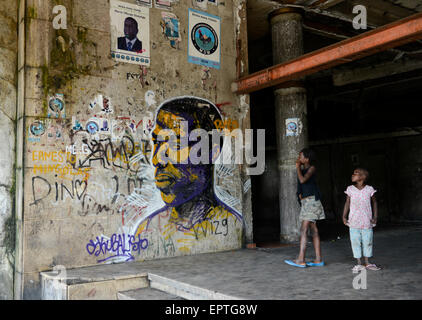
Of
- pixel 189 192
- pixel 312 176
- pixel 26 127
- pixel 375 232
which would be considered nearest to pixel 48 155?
pixel 26 127

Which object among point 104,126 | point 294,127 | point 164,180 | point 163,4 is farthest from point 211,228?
point 163,4

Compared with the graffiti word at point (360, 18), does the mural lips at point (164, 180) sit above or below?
below

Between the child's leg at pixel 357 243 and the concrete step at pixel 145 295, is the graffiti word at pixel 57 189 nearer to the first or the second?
the concrete step at pixel 145 295

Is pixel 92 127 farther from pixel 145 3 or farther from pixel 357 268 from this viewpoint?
pixel 357 268

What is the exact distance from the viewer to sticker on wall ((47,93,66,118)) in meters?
5.87

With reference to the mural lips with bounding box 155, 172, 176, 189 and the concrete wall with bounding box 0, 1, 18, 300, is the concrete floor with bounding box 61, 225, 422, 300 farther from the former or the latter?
the concrete wall with bounding box 0, 1, 18, 300

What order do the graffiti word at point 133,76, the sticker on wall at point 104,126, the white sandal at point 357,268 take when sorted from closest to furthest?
the white sandal at point 357,268 → the sticker on wall at point 104,126 → the graffiti word at point 133,76

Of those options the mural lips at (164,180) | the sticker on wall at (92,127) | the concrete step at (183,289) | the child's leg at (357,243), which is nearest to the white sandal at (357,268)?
the child's leg at (357,243)

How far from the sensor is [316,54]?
6191 millimetres

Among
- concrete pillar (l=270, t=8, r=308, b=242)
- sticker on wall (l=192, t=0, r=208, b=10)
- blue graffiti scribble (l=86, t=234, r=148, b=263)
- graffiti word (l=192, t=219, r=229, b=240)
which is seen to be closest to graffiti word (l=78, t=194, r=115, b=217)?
blue graffiti scribble (l=86, t=234, r=148, b=263)

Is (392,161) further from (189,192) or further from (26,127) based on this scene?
(26,127)

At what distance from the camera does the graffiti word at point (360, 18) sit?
9.25 m

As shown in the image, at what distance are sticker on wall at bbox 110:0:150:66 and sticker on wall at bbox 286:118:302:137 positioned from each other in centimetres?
333

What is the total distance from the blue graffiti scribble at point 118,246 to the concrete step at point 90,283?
0.48 m
